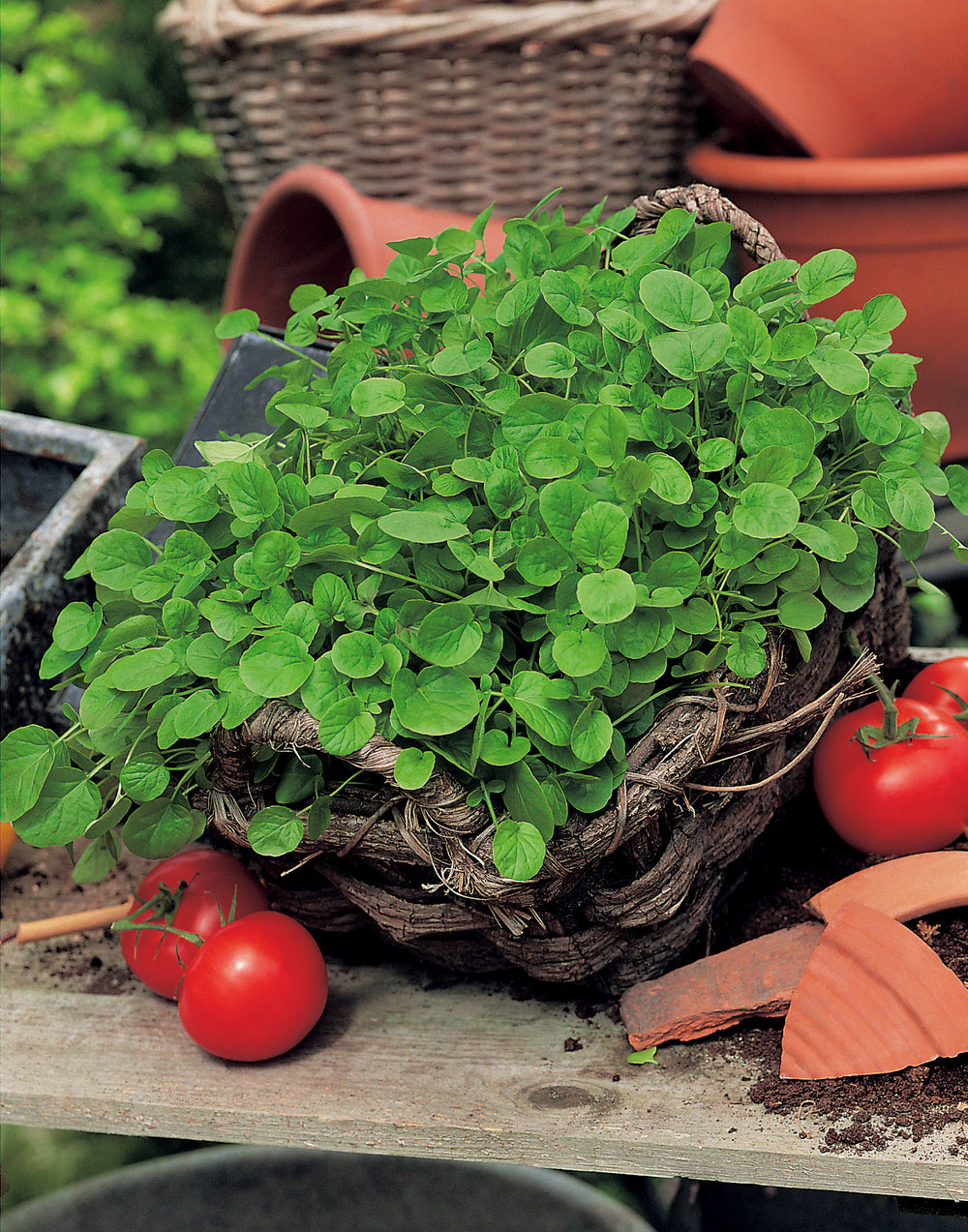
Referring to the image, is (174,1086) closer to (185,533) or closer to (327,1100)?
(327,1100)

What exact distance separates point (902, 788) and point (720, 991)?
0.18 m

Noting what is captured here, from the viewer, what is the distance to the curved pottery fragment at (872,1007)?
2.00ft

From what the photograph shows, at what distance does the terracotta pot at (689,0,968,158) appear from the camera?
114 cm

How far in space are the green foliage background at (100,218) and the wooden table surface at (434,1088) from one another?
5.46 feet

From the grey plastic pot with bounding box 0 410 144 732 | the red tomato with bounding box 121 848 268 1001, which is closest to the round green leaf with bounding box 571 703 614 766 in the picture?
the red tomato with bounding box 121 848 268 1001

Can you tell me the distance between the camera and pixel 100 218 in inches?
94.1

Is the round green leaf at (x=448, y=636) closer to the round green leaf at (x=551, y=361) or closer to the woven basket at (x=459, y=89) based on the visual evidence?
the round green leaf at (x=551, y=361)

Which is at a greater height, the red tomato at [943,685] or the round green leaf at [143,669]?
the round green leaf at [143,669]

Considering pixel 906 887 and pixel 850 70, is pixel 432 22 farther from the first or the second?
pixel 906 887

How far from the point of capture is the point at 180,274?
9.47 ft

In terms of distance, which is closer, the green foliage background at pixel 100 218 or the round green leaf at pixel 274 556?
the round green leaf at pixel 274 556

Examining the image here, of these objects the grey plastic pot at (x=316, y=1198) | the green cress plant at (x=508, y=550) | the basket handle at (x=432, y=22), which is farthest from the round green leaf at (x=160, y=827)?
the basket handle at (x=432, y=22)

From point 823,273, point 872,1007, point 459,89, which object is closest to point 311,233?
point 459,89


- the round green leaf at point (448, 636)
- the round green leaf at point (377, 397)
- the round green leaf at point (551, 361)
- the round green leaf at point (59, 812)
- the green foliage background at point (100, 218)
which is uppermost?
the round green leaf at point (551, 361)
